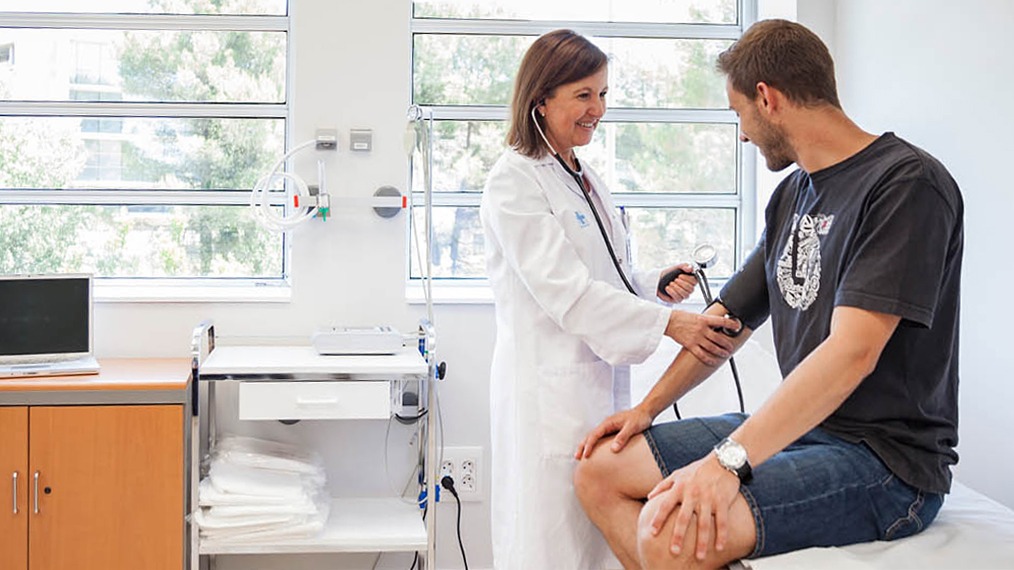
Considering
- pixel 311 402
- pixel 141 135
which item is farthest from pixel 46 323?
pixel 311 402

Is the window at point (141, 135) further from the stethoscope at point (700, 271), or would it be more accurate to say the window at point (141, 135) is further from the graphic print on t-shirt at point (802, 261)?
the graphic print on t-shirt at point (802, 261)

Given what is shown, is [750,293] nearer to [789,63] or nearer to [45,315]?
[789,63]

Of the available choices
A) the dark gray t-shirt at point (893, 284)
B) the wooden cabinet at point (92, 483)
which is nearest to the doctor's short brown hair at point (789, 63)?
the dark gray t-shirt at point (893, 284)

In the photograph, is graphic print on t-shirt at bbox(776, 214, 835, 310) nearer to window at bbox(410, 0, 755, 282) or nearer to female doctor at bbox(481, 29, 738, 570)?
female doctor at bbox(481, 29, 738, 570)

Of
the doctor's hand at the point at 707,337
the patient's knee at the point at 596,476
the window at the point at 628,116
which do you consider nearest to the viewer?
the patient's knee at the point at 596,476

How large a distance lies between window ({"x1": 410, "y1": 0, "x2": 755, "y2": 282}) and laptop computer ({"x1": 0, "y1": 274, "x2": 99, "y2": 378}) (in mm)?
971

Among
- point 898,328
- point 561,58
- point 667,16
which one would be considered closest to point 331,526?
point 561,58

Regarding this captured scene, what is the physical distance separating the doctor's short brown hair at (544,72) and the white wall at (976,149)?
0.86m

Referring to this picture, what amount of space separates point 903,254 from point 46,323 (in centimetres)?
218

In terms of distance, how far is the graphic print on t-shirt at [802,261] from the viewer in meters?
1.71

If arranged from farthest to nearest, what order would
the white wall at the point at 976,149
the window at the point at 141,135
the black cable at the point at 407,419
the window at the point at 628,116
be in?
the window at the point at 628,116 → the window at the point at 141,135 → the black cable at the point at 407,419 → the white wall at the point at 976,149

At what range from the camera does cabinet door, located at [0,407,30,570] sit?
239cm

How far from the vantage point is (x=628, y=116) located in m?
3.22

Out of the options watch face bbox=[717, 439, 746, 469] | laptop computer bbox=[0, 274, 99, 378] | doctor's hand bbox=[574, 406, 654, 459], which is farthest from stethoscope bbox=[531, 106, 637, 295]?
laptop computer bbox=[0, 274, 99, 378]
